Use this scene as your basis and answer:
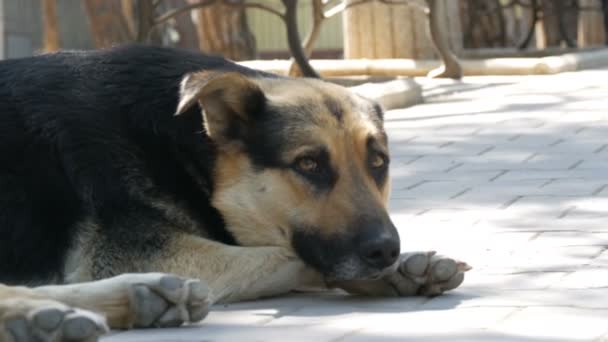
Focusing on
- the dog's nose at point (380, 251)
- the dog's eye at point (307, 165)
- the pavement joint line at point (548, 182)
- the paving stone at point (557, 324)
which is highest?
the dog's eye at point (307, 165)

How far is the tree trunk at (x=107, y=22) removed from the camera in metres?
11.8

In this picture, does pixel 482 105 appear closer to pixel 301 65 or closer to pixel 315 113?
pixel 301 65

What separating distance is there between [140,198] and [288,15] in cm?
633

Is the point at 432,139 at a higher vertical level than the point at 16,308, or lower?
lower

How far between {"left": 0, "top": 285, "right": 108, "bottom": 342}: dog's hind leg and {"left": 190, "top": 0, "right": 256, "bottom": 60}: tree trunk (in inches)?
408

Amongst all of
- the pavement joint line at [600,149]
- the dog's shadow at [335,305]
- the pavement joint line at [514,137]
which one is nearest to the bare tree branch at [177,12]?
the pavement joint line at [514,137]

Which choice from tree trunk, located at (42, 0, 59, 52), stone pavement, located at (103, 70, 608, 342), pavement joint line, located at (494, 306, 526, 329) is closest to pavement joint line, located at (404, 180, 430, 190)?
stone pavement, located at (103, 70, 608, 342)

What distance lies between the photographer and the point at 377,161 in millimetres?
5016

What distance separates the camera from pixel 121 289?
4.31 meters

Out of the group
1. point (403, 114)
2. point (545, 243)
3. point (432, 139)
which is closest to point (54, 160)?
point (545, 243)

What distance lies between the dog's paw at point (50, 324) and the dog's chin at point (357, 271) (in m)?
1.16

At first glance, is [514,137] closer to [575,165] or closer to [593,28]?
[575,165]

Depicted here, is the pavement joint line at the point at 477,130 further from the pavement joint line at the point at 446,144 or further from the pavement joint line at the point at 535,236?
the pavement joint line at the point at 535,236

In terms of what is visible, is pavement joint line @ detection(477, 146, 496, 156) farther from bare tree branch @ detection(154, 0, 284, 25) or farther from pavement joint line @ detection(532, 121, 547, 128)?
bare tree branch @ detection(154, 0, 284, 25)
